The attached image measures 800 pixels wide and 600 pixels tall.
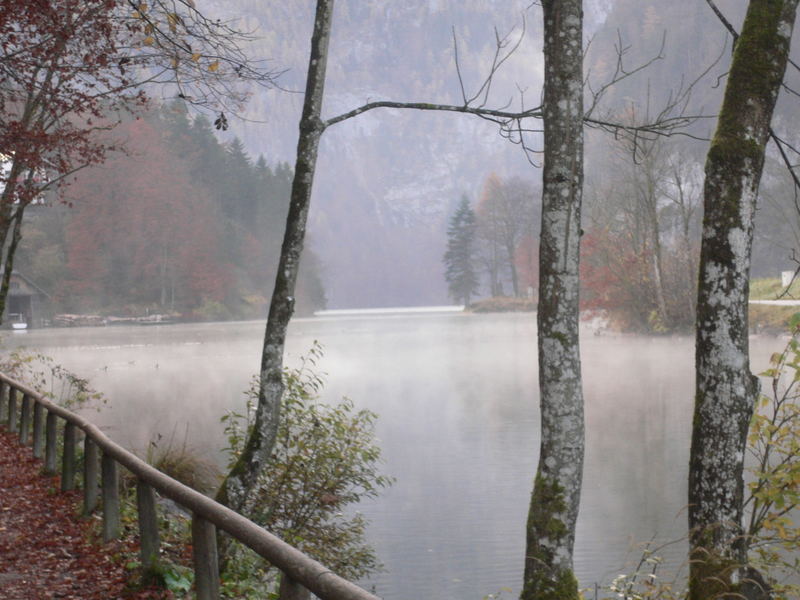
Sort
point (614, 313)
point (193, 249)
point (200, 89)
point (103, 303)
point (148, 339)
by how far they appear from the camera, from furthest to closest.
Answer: point (193, 249) → point (103, 303) → point (148, 339) → point (614, 313) → point (200, 89)

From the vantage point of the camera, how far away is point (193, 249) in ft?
259

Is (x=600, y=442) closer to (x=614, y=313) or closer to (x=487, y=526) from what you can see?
(x=487, y=526)

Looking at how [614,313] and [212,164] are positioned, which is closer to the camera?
[614,313]

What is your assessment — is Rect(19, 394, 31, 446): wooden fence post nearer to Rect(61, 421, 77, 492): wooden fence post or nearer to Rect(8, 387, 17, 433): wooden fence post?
Rect(8, 387, 17, 433): wooden fence post

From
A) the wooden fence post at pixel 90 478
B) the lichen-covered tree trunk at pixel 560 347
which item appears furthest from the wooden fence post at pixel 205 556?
the wooden fence post at pixel 90 478

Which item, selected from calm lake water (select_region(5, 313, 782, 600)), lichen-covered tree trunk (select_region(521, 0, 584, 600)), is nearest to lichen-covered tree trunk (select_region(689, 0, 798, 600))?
lichen-covered tree trunk (select_region(521, 0, 584, 600))

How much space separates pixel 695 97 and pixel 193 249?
47.8 meters

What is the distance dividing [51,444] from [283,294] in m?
3.73

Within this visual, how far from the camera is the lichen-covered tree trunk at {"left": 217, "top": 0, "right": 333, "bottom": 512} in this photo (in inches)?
337

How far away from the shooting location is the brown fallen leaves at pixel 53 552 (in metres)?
6.05

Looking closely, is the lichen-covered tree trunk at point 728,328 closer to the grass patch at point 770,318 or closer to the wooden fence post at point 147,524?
the wooden fence post at point 147,524

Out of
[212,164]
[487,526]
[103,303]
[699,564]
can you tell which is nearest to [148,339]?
[103,303]

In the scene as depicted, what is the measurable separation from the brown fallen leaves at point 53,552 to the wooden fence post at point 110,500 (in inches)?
4.6

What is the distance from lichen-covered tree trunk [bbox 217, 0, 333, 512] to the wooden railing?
1389 mm
